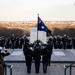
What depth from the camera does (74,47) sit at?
104ft

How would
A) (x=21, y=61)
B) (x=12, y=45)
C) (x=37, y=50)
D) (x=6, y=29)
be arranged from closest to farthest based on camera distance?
(x=37, y=50) → (x=21, y=61) → (x=12, y=45) → (x=6, y=29)

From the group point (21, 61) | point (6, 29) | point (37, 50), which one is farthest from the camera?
point (6, 29)

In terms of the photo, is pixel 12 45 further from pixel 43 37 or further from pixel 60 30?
pixel 60 30

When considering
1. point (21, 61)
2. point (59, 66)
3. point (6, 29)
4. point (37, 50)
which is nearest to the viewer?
point (37, 50)

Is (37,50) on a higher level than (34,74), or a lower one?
higher

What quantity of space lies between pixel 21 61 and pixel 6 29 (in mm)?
62495

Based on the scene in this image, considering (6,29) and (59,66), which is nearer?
(59,66)

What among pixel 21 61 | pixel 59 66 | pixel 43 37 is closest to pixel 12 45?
pixel 43 37

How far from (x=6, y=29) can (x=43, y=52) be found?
67021mm

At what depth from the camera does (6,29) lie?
8319cm

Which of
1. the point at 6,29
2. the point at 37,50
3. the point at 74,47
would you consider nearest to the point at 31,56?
the point at 37,50

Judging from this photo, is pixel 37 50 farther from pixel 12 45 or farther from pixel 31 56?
pixel 12 45

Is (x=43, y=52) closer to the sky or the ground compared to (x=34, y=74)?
closer to the sky

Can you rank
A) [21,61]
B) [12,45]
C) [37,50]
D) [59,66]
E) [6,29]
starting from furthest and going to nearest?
1. [6,29]
2. [12,45]
3. [21,61]
4. [59,66]
5. [37,50]
